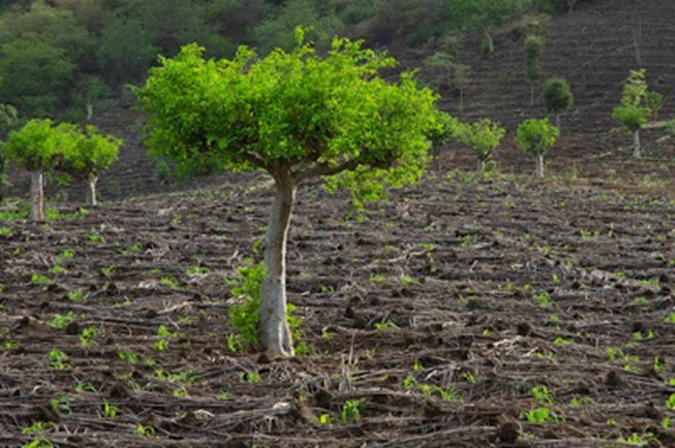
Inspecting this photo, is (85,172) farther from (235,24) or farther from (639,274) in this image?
(235,24)

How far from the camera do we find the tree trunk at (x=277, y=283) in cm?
729

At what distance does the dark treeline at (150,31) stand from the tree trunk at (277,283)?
42.2 meters

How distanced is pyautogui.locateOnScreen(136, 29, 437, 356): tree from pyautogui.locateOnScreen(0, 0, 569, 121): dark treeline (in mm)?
42171

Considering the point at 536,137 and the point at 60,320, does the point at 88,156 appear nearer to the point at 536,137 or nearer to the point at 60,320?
the point at 60,320

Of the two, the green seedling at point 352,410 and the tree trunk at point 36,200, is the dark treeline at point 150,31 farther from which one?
the green seedling at point 352,410

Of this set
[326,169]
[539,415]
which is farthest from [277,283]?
[539,415]

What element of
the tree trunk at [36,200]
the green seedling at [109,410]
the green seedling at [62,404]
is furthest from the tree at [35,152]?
the green seedling at [109,410]

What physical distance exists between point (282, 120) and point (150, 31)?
58.5 m

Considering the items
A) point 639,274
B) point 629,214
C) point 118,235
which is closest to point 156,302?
point 118,235

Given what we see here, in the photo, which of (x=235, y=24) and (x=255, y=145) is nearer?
(x=255, y=145)

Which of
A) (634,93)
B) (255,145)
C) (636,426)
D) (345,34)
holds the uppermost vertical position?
(345,34)

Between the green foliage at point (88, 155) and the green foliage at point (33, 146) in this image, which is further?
the green foliage at point (88, 155)

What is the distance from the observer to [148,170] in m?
39.2

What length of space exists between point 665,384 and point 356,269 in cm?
575
